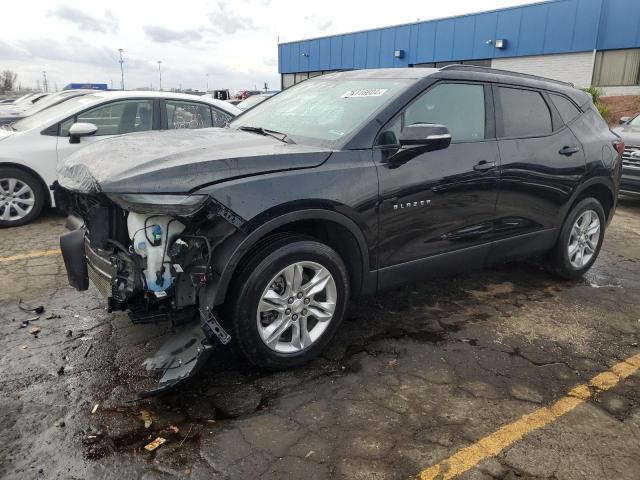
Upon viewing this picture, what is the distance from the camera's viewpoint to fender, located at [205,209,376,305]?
281 cm

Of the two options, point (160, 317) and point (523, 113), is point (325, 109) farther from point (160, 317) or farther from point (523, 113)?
point (160, 317)

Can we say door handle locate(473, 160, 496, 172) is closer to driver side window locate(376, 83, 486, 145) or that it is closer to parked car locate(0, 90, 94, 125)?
driver side window locate(376, 83, 486, 145)

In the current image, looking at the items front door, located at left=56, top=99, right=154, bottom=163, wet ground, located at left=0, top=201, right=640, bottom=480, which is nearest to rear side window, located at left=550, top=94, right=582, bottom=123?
wet ground, located at left=0, top=201, right=640, bottom=480

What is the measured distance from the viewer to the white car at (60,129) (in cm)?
622

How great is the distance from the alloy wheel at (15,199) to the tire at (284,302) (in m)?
4.60

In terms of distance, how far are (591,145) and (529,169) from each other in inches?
38.9

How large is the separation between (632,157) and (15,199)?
895cm

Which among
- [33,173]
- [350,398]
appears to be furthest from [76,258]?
[33,173]

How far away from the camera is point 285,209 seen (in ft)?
9.73

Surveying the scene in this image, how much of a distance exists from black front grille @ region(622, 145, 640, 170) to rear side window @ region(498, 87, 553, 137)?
489cm

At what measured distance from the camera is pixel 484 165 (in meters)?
3.88

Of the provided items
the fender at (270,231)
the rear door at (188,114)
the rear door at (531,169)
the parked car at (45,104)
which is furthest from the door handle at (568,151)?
the parked car at (45,104)

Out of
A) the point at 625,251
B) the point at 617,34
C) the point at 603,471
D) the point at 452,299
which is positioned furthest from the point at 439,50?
the point at 603,471

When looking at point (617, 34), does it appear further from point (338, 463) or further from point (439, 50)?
point (338, 463)
